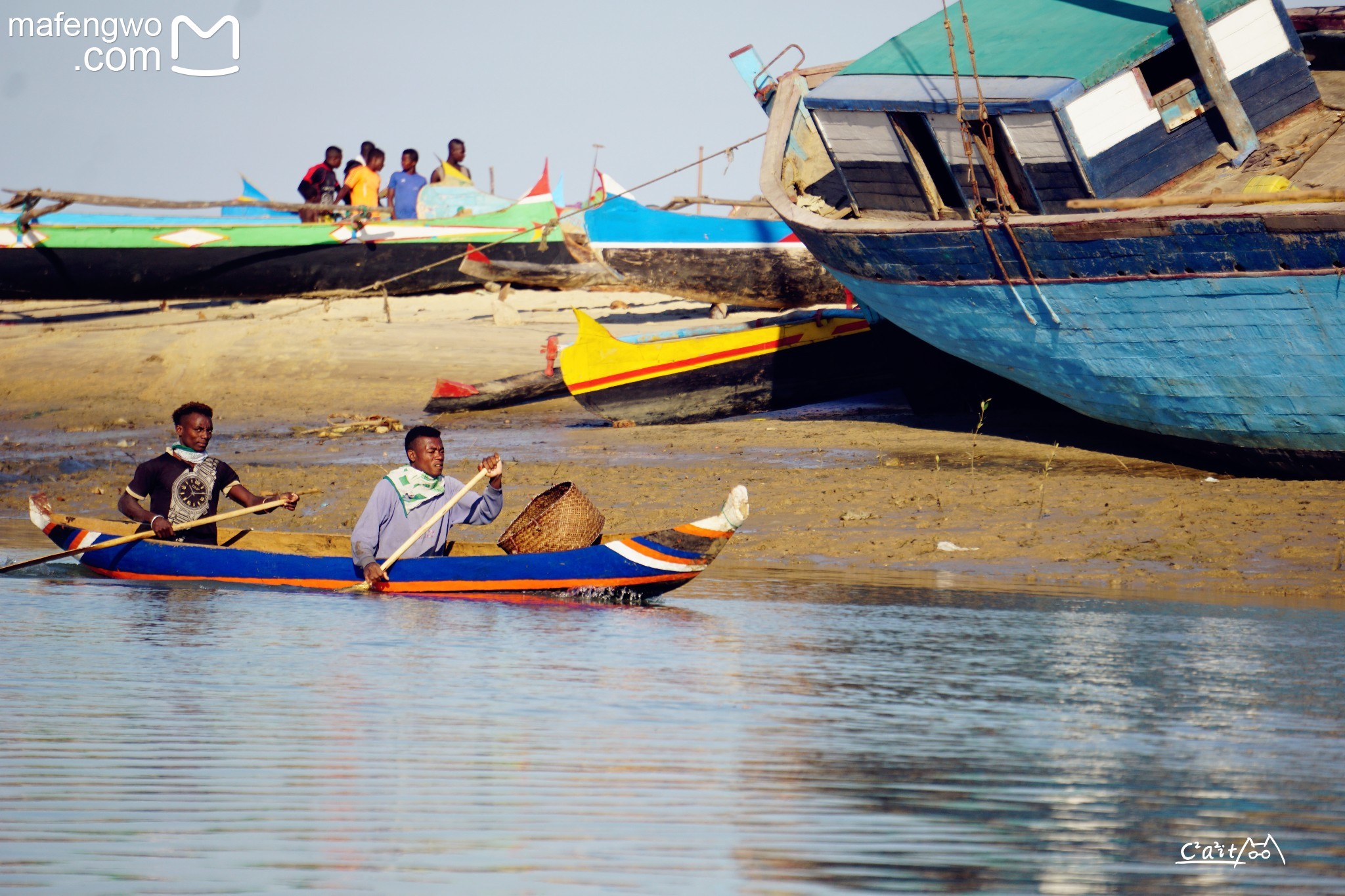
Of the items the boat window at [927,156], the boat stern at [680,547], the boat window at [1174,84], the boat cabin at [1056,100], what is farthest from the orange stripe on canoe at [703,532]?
the boat window at [1174,84]

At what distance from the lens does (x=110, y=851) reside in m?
4.05

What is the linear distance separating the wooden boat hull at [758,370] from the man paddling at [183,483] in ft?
19.2

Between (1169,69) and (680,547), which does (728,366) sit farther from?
(680,547)

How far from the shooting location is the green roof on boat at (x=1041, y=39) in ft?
40.3

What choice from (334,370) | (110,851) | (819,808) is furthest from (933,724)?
(334,370)

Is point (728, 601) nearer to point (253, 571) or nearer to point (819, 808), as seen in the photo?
point (253, 571)

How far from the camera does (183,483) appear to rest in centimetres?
948

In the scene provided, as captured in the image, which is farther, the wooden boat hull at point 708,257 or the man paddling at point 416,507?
the wooden boat hull at point 708,257

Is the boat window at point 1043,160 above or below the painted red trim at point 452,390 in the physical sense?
above

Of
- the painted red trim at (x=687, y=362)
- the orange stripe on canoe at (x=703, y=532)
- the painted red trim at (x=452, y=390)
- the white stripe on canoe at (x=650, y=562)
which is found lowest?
the white stripe on canoe at (x=650, y=562)

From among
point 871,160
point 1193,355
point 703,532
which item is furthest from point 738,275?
point 703,532

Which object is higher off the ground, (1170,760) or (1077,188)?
(1077,188)

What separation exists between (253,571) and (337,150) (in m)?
15.3

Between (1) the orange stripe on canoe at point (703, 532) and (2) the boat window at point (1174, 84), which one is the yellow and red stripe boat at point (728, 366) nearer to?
(2) the boat window at point (1174, 84)
